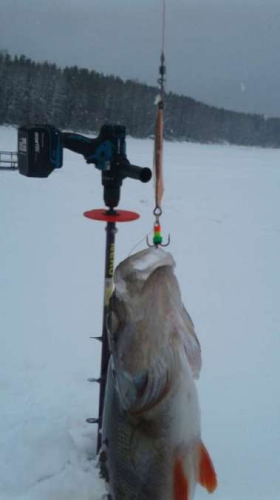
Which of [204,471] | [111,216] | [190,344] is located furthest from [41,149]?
[204,471]

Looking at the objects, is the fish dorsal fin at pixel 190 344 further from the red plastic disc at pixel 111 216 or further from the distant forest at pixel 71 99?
the distant forest at pixel 71 99

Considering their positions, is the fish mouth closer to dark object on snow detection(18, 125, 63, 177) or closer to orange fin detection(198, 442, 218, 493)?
orange fin detection(198, 442, 218, 493)

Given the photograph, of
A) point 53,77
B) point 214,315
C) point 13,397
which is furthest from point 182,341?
point 53,77

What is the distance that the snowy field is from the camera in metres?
3.40

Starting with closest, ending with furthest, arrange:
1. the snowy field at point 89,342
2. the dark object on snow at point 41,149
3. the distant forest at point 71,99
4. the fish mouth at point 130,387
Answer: the fish mouth at point 130,387 < the dark object on snow at point 41,149 < the snowy field at point 89,342 < the distant forest at point 71,99

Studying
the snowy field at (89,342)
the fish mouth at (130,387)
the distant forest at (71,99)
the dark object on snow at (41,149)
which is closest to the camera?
the fish mouth at (130,387)

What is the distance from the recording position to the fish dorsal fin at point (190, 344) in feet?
4.33

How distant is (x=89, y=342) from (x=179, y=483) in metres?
4.33

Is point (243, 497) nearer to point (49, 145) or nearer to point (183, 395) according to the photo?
point (183, 395)

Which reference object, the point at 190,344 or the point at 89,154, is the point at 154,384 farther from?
the point at 89,154

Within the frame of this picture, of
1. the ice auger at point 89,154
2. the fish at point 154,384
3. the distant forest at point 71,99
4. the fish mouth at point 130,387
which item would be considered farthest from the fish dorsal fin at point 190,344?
the distant forest at point 71,99

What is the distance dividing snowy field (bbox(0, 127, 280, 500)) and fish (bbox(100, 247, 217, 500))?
6.63 ft

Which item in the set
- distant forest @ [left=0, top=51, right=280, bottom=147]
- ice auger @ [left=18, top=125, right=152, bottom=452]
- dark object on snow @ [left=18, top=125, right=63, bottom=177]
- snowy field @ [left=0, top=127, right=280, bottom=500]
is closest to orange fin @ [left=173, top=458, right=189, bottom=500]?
ice auger @ [left=18, top=125, right=152, bottom=452]

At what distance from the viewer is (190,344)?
1.33 m
